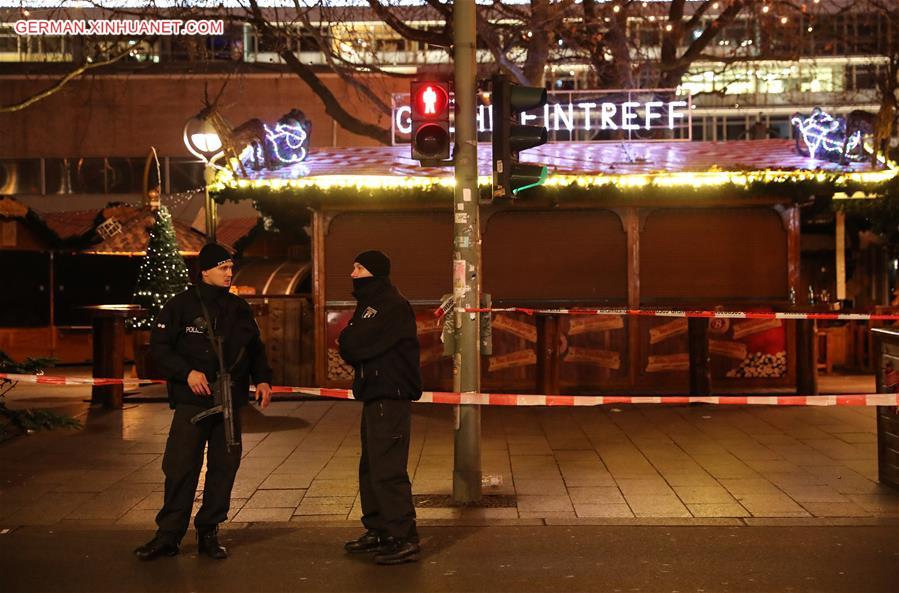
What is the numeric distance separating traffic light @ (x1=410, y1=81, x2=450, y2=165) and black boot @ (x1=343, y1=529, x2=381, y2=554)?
116 inches

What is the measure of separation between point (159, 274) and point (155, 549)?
32.8ft

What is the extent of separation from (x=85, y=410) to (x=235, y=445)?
7549mm

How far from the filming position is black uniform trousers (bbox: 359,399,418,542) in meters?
6.39

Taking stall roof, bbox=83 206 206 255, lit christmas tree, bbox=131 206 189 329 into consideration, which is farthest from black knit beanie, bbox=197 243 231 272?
stall roof, bbox=83 206 206 255

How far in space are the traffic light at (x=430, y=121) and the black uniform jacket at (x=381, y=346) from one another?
1.86 metres

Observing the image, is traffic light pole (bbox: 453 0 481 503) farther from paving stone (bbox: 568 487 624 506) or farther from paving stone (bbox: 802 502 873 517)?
paving stone (bbox: 802 502 873 517)

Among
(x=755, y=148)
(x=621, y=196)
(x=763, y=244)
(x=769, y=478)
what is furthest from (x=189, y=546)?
(x=755, y=148)

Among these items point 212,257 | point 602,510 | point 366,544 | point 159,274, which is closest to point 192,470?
point 366,544

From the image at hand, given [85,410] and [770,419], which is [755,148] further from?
[85,410]

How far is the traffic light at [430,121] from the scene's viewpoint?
8125 millimetres

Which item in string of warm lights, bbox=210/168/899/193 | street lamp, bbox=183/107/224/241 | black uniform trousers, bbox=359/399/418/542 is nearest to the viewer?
black uniform trousers, bbox=359/399/418/542

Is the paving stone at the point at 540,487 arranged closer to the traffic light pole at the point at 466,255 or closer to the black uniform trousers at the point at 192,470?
the traffic light pole at the point at 466,255

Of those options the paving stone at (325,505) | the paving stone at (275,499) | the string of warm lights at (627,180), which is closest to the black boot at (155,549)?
the paving stone at (325,505)

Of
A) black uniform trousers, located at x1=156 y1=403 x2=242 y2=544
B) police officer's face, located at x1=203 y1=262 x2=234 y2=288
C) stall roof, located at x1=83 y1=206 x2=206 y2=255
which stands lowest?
black uniform trousers, located at x1=156 y1=403 x2=242 y2=544
